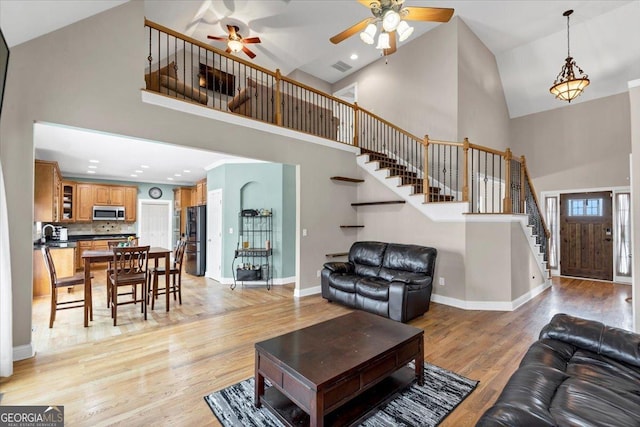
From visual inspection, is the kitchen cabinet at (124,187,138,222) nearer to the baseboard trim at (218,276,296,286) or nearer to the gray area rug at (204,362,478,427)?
the baseboard trim at (218,276,296,286)

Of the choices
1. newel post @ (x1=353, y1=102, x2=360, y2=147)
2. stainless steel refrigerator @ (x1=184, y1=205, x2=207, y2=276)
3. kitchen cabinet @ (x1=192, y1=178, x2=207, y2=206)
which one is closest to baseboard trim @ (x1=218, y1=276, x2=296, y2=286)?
stainless steel refrigerator @ (x1=184, y1=205, x2=207, y2=276)

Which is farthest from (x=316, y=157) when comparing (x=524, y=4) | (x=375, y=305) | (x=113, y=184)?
(x=113, y=184)

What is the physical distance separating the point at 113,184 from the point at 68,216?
1401mm

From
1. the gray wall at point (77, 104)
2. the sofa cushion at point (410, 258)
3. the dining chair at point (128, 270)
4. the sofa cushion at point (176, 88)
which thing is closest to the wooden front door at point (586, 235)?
the sofa cushion at point (410, 258)

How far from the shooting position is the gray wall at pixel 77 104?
109 inches

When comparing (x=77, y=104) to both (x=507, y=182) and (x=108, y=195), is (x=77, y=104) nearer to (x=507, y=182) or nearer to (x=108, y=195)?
(x=507, y=182)

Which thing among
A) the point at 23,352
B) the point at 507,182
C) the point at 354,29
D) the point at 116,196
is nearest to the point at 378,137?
the point at 507,182

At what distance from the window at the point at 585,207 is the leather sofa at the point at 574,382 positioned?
633 cm

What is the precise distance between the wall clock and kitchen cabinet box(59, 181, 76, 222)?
1933mm

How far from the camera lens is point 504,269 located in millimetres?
4402

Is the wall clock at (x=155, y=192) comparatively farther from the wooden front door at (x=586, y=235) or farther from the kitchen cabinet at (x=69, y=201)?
the wooden front door at (x=586, y=235)

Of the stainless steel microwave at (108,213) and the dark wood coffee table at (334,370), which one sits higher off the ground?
the stainless steel microwave at (108,213)

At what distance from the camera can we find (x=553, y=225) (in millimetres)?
7258

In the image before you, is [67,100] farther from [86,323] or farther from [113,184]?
[113,184]
